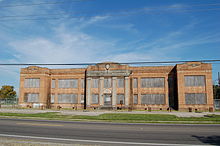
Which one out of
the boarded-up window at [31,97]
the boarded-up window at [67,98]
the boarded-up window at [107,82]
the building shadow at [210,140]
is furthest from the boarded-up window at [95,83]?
the building shadow at [210,140]

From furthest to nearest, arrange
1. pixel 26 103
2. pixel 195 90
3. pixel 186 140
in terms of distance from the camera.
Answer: pixel 26 103
pixel 195 90
pixel 186 140

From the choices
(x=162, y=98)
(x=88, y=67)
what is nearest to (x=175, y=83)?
(x=162, y=98)

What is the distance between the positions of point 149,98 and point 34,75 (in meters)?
24.9

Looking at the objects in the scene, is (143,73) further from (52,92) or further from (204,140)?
(204,140)

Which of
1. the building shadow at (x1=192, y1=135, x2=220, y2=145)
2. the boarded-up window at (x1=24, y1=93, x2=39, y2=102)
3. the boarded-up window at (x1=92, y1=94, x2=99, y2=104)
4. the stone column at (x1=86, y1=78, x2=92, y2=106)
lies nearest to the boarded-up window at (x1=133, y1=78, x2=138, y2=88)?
the boarded-up window at (x1=92, y1=94, x2=99, y2=104)

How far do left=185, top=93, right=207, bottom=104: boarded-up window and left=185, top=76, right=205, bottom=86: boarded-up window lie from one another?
1801 millimetres

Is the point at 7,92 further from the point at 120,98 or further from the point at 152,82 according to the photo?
the point at 152,82

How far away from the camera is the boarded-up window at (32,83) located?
140ft

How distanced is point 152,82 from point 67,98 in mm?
18184

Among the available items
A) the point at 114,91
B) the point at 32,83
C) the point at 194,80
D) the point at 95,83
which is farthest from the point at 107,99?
the point at 32,83

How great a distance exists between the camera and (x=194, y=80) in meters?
35.7

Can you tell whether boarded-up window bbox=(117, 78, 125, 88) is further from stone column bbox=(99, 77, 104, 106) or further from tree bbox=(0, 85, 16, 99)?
tree bbox=(0, 85, 16, 99)

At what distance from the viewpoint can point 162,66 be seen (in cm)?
3897

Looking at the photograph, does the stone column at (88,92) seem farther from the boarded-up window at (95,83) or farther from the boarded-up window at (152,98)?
the boarded-up window at (152,98)
